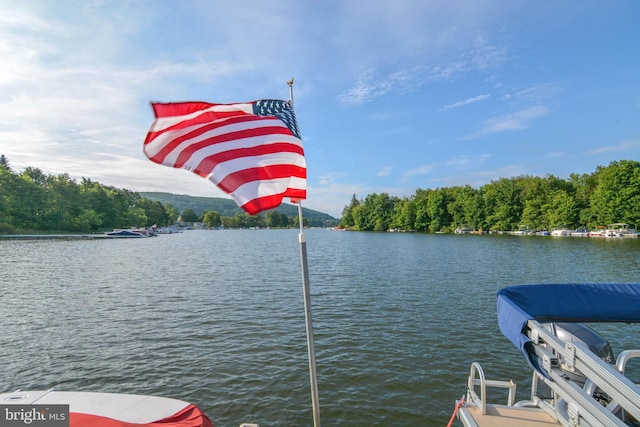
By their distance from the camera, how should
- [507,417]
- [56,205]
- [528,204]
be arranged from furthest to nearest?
[56,205] → [528,204] → [507,417]

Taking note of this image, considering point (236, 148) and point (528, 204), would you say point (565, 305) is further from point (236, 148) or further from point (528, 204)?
point (528, 204)

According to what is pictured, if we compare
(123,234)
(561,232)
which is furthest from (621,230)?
(123,234)

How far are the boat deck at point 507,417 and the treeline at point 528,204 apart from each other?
344 feet

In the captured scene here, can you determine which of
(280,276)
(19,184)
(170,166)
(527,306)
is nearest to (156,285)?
(280,276)

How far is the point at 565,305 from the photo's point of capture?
5.43 m

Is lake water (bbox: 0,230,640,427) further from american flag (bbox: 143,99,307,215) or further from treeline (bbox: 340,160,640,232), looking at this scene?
treeline (bbox: 340,160,640,232)

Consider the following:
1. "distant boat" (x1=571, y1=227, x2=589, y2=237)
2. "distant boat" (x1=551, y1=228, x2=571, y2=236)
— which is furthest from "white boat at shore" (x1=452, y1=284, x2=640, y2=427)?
"distant boat" (x1=551, y1=228, x2=571, y2=236)

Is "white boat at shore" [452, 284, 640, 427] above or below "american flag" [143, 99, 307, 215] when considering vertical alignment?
below

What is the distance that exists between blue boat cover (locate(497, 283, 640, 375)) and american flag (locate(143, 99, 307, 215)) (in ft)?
12.4

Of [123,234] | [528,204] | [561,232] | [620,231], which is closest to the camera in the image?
[620,231]

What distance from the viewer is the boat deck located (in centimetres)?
499

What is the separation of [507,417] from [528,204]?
395ft

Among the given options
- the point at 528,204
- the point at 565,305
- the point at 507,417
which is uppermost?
the point at 528,204

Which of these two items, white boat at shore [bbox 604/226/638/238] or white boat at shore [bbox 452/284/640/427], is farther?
white boat at shore [bbox 604/226/638/238]
